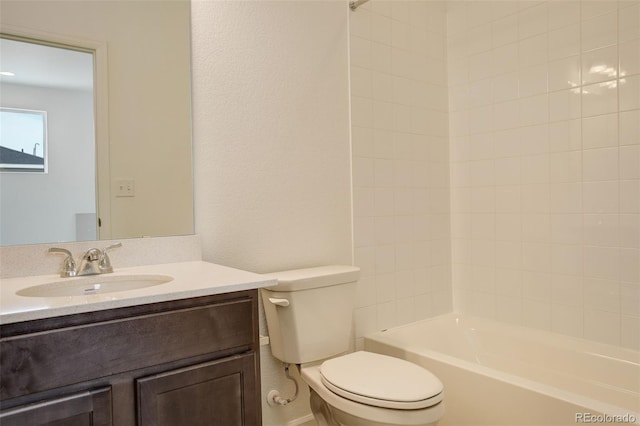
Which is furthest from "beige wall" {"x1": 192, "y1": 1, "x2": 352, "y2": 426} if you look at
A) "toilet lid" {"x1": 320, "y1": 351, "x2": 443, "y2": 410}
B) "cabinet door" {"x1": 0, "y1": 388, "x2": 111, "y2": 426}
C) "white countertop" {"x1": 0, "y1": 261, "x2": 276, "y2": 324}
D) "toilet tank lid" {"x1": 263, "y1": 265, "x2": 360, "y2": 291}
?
"cabinet door" {"x1": 0, "y1": 388, "x2": 111, "y2": 426}

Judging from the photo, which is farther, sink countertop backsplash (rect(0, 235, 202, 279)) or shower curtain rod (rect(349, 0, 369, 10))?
shower curtain rod (rect(349, 0, 369, 10))

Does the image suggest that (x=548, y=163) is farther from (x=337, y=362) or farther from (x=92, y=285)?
(x=92, y=285)

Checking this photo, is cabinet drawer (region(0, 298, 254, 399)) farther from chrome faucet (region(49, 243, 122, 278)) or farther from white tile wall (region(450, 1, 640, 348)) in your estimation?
white tile wall (region(450, 1, 640, 348))

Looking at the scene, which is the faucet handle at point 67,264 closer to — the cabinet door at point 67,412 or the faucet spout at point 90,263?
the faucet spout at point 90,263

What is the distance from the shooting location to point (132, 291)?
118 cm

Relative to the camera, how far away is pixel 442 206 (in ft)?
8.69

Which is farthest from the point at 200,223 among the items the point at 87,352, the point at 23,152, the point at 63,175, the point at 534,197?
the point at 534,197

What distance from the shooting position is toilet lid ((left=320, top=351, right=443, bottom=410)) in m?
1.40

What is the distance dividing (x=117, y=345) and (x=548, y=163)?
6.89ft

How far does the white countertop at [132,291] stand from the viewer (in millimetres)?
993

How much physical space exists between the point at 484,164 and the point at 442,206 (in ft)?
1.11

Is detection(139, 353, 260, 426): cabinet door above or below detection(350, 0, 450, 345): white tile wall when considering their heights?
below

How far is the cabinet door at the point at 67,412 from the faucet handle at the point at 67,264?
20.0 inches

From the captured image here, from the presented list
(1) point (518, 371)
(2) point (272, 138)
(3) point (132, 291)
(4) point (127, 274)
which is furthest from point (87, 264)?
(1) point (518, 371)
